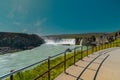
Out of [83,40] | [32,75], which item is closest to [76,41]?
[83,40]

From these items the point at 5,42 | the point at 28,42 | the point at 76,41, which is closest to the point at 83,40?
the point at 76,41

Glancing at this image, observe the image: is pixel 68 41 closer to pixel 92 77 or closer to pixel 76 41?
pixel 76 41

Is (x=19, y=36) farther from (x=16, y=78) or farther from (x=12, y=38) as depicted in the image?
(x=16, y=78)

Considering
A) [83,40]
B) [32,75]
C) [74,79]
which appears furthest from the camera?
[83,40]

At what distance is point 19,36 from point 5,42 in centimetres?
1549

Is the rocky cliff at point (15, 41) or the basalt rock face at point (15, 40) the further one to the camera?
the basalt rock face at point (15, 40)

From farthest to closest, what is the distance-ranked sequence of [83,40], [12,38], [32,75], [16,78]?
[12,38], [83,40], [32,75], [16,78]

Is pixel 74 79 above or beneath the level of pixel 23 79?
above

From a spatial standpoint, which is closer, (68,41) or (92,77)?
Result: (92,77)

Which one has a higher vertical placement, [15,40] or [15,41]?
[15,40]

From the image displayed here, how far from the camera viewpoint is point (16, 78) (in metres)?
12.2

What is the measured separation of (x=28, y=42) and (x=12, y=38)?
38.4ft

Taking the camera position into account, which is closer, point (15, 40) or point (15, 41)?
point (15, 41)

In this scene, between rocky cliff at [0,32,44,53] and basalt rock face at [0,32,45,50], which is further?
basalt rock face at [0,32,45,50]
